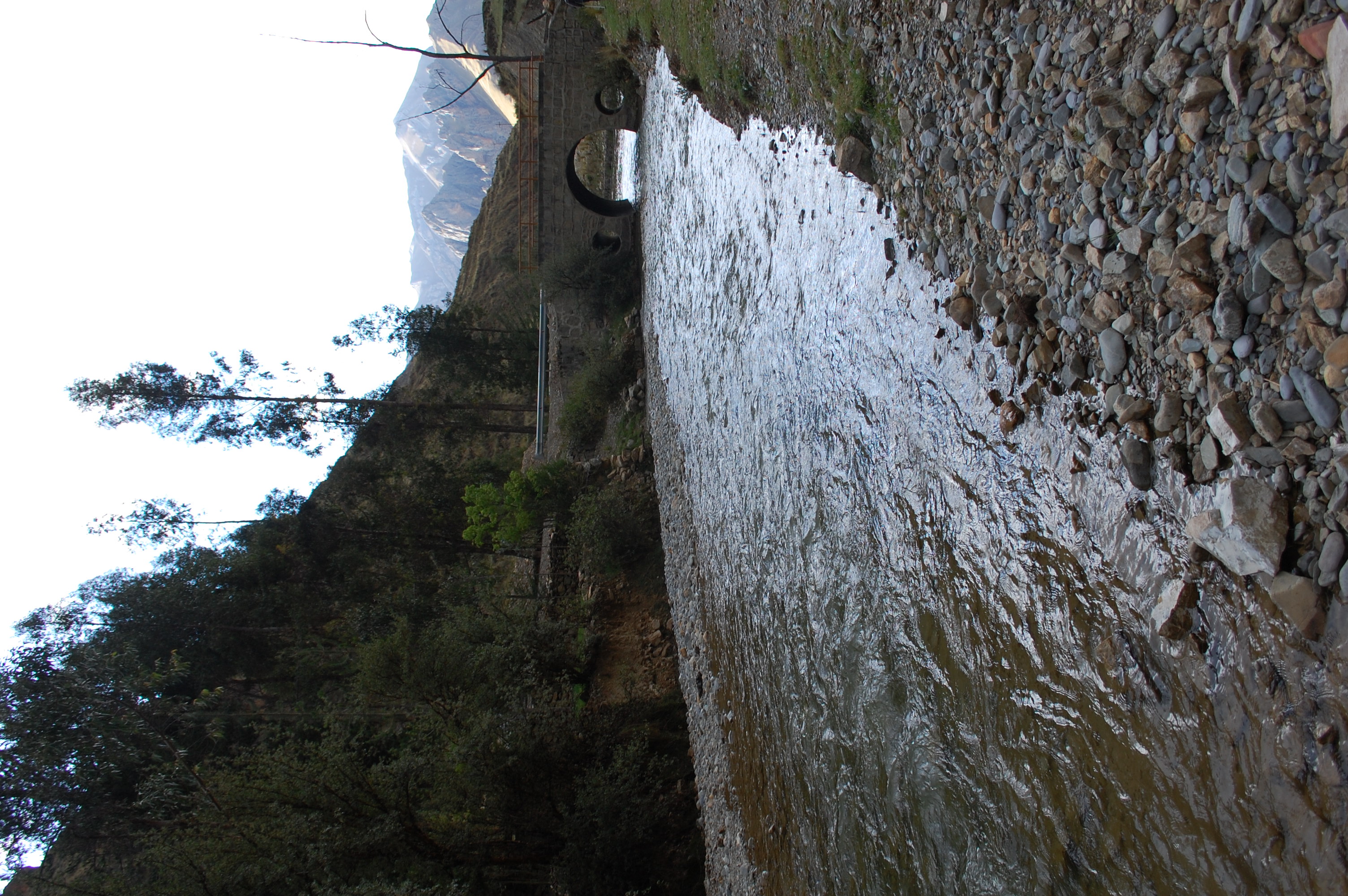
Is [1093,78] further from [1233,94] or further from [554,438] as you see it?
[554,438]

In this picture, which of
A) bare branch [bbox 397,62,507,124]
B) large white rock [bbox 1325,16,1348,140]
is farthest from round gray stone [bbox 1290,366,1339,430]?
bare branch [bbox 397,62,507,124]

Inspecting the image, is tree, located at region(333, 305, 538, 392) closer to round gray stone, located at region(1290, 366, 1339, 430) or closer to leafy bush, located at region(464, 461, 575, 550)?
leafy bush, located at region(464, 461, 575, 550)

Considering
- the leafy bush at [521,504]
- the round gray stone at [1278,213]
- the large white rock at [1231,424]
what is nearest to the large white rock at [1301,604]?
the large white rock at [1231,424]

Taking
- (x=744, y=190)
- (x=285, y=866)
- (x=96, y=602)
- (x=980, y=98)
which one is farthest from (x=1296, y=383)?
(x=96, y=602)

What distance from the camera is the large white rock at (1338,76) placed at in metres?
1.69

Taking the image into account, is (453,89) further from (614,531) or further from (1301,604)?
(1301,604)

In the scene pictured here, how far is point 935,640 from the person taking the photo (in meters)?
3.23

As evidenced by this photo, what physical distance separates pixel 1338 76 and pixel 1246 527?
1.10 m

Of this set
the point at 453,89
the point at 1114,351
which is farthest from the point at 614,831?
the point at 453,89

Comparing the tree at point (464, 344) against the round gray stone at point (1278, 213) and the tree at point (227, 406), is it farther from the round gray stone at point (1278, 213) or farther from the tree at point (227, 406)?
the round gray stone at point (1278, 213)

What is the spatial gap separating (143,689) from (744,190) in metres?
12.7

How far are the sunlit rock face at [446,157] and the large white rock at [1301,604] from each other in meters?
57.0

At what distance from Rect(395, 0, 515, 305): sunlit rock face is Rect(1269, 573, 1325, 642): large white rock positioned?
56972 mm

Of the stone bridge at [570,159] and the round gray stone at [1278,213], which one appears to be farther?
the stone bridge at [570,159]
